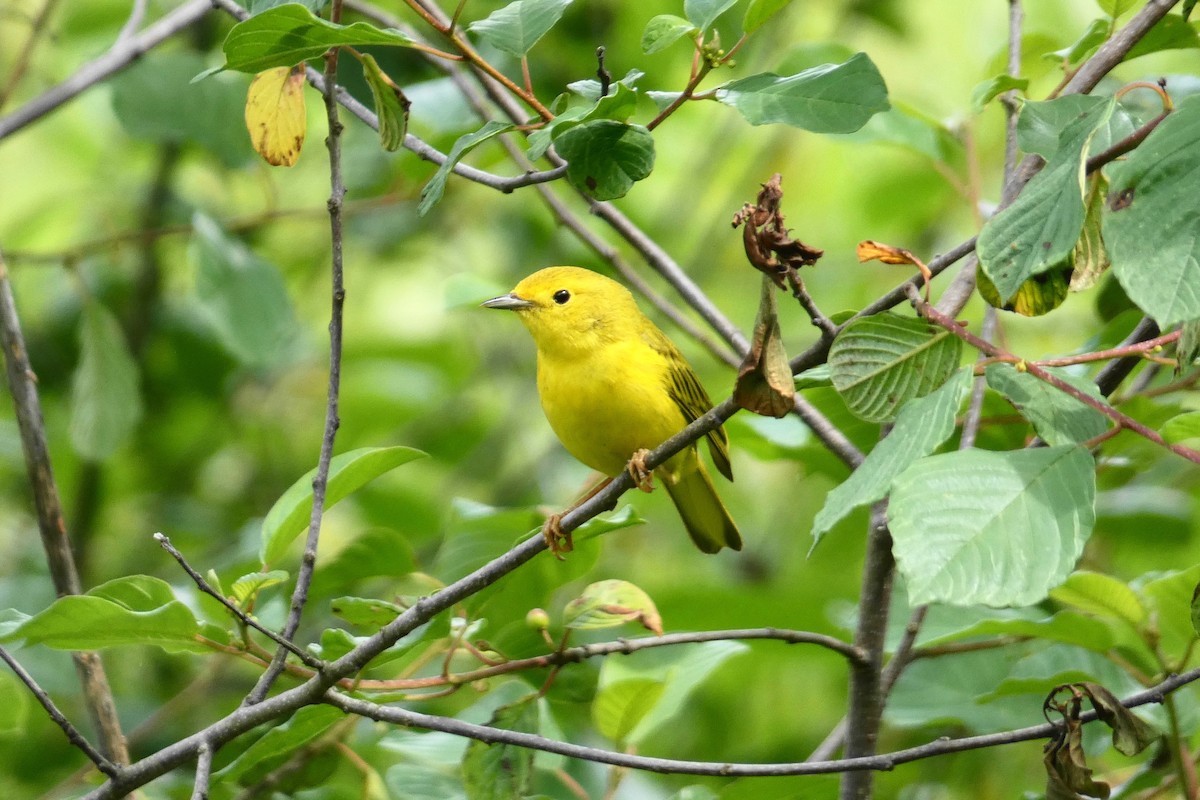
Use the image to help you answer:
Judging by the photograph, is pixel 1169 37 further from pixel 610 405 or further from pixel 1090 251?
pixel 610 405

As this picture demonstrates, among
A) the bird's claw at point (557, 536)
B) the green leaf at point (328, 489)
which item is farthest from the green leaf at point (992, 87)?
the green leaf at point (328, 489)

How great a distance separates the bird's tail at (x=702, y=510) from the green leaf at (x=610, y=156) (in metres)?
2.05

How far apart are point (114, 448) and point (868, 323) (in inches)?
110

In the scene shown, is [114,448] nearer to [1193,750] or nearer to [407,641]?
[407,641]

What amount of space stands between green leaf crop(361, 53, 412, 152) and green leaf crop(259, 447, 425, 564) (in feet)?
1.79

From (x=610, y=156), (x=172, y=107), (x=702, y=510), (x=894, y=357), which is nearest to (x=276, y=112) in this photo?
(x=610, y=156)

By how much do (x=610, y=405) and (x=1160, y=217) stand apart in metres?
2.01

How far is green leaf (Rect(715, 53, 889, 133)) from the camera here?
1.77 metres

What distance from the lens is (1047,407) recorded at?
1614 millimetres

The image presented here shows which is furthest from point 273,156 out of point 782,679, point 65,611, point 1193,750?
point 782,679

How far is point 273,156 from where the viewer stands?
2.17m

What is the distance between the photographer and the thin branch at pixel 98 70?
3.21 m

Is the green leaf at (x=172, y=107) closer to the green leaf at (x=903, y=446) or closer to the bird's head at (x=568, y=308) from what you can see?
the bird's head at (x=568, y=308)

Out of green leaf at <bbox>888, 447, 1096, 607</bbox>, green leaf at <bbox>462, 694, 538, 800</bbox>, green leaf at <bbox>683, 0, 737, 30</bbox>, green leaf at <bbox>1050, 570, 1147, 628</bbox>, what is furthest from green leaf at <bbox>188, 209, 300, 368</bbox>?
green leaf at <bbox>888, 447, 1096, 607</bbox>
